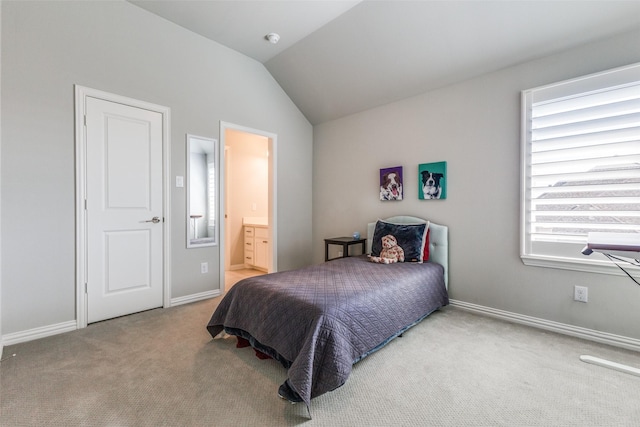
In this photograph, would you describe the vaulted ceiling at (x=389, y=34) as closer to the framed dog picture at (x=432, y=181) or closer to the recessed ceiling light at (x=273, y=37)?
the recessed ceiling light at (x=273, y=37)

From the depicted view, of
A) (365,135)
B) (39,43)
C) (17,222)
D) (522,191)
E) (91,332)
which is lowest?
(91,332)

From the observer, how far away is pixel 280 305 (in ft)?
6.06

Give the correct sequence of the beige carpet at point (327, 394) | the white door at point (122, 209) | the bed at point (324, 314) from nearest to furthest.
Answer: the beige carpet at point (327, 394) < the bed at point (324, 314) < the white door at point (122, 209)

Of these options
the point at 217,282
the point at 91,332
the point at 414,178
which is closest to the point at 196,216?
the point at 217,282

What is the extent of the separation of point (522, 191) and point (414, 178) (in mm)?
1078

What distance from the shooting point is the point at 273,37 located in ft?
10.6

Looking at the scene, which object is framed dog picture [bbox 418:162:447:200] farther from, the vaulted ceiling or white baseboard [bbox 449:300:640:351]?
white baseboard [bbox 449:300:640:351]

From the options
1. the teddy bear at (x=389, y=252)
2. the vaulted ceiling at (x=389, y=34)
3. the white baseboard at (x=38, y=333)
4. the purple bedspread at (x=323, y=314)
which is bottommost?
the white baseboard at (x=38, y=333)

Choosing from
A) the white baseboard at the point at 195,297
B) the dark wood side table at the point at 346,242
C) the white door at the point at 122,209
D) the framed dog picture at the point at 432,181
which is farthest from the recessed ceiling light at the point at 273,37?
the white baseboard at the point at 195,297

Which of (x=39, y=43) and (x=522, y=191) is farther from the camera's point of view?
(x=522, y=191)

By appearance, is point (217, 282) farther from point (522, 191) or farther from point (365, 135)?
point (522, 191)

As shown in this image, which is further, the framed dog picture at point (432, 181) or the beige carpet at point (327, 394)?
the framed dog picture at point (432, 181)

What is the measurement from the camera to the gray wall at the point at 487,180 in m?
2.27

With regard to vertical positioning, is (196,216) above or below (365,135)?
below
